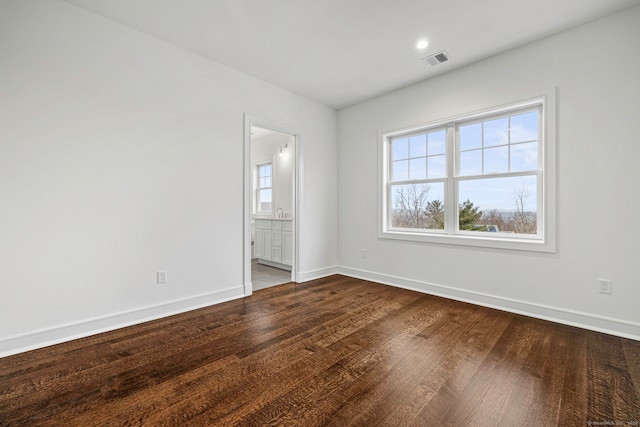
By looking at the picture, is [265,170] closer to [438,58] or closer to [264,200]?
[264,200]

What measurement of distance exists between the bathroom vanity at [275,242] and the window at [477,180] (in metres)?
1.73

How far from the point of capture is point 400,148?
4297 mm

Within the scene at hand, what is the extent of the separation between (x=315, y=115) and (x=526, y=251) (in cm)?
337

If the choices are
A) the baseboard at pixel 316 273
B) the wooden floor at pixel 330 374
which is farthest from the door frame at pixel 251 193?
the wooden floor at pixel 330 374

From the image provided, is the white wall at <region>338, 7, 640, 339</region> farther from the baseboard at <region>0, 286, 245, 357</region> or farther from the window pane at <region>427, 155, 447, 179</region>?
the baseboard at <region>0, 286, 245, 357</region>

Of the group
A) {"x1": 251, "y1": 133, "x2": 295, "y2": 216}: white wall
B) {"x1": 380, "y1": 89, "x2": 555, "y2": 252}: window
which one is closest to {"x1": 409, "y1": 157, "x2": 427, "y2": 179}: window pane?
{"x1": 380, "y1": 89, "x2": 555, "y2": 252}: window

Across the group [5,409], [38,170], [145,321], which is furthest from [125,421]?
[38,170]

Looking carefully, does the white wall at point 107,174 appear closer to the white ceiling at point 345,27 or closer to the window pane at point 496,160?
the white ceiling at point 345,27

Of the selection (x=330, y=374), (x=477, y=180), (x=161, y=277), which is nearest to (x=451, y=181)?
(x=477, y=180)

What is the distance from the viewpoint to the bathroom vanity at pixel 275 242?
511 cm

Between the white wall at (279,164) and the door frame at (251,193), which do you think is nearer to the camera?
the door frame at (251,193)

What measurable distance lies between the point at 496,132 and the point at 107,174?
163 inches

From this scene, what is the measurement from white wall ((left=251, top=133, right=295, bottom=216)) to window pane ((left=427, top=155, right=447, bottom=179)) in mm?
2494

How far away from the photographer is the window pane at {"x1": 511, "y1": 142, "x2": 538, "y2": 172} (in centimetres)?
308
